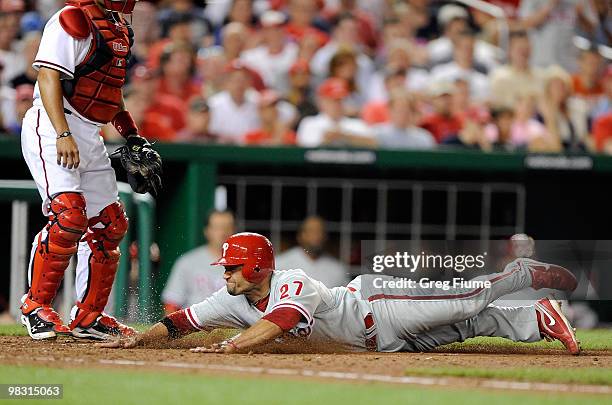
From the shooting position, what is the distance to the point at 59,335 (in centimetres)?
680

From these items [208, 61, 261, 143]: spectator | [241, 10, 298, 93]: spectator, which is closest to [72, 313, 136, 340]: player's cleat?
[208, 61, 261, 143]: spectator

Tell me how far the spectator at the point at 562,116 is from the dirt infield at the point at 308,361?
553 cm

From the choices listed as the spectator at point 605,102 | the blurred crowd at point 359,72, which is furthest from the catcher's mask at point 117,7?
the spectator at point 605,102

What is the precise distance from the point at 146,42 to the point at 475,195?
3.81 meters

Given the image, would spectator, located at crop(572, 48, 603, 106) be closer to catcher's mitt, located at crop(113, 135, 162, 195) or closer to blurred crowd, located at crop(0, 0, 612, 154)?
blurred crowd, located at crop(0, 0, 612, 154)

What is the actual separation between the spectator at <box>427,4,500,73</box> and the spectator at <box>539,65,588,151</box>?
96 cm

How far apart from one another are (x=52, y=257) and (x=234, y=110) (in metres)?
5.29

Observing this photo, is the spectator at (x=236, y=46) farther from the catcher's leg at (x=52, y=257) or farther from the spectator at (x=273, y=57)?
the catcher's leg at (x=52, y=257)

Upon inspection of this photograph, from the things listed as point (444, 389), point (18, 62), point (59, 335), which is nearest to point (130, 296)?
point (59, 335)

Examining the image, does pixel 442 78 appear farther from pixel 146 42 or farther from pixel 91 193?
pixel 91 193

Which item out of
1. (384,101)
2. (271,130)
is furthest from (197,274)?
(384,101)

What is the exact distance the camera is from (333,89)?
11.5 m

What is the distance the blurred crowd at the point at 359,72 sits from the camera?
1126 centimetres

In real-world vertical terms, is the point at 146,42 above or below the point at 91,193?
above
